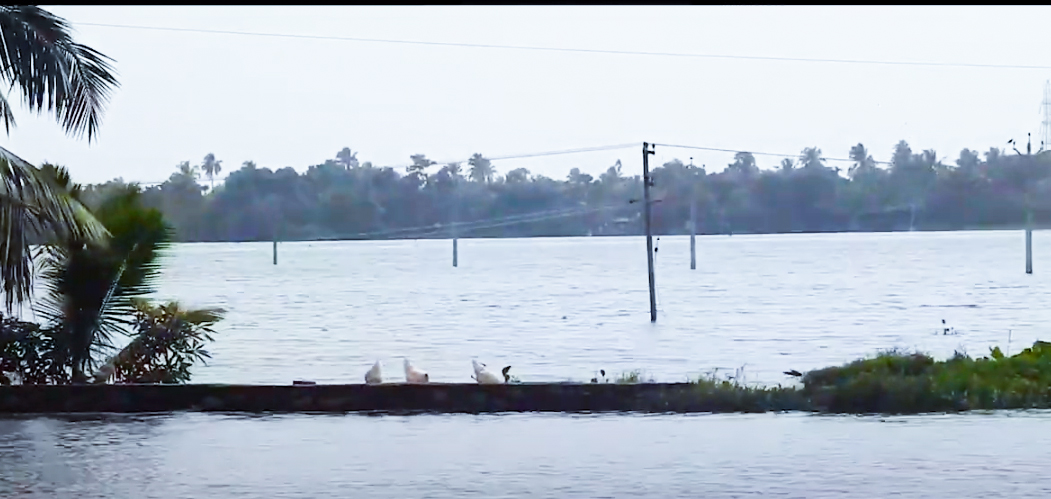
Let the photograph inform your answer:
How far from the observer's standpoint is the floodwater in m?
8.16

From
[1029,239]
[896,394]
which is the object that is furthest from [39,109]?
[1029,239]

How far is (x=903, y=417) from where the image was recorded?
10.8m

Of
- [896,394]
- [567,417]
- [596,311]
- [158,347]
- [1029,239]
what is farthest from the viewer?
[1029,239]

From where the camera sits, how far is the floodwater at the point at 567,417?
8156 millimetres

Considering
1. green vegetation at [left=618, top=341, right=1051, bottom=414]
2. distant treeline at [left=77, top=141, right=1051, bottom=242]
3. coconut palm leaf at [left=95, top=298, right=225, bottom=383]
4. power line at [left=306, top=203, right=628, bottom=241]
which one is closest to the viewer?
green vegetation at [left=618, top=341, right=1051, bottom=414]

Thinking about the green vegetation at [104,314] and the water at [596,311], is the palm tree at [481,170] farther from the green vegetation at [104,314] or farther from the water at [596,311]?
the green vegetation at [104,314]

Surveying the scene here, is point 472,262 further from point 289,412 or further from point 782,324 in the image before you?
point 289,412

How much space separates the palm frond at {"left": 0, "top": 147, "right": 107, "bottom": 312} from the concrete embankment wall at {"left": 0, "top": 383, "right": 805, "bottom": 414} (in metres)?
0.83

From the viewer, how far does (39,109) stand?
10.8 meters

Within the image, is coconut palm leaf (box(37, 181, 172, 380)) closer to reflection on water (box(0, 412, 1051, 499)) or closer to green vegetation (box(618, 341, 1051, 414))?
reflection on water (box(0, 412, 1051, 499))

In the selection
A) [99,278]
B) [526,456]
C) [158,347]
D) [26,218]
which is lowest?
[526,456]

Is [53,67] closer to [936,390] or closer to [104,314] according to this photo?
[104,314]

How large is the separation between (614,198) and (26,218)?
3801 cm

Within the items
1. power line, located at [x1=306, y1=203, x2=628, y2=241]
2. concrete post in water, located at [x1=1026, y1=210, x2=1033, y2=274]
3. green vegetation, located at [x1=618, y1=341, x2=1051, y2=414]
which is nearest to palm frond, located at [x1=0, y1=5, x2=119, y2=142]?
green vegetation, located at [x1=618, y1=341, x2=1051, y2=414]
